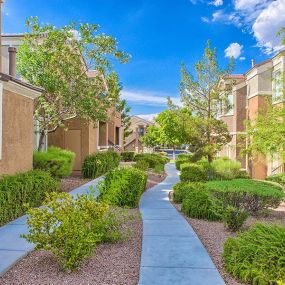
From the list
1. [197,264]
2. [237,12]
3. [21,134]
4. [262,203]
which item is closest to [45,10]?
[21,134]

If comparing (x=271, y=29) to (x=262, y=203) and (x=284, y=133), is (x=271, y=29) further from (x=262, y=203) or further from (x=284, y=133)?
(x=262, y=203)

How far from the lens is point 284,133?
14.5 metres

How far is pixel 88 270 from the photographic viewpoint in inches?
220

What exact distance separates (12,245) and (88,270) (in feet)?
6.50

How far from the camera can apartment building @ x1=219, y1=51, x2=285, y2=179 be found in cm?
2267

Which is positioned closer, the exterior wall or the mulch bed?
the mulch bed

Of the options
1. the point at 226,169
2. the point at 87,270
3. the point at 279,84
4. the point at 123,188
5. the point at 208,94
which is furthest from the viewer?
the point at 208,94

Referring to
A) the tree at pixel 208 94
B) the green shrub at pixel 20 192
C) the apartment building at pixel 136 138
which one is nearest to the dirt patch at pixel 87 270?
the green shrub at pixel 20 192

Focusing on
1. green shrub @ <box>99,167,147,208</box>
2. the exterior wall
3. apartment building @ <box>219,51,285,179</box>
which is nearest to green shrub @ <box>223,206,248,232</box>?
green shrub @ <box>99,167,147,208</box>

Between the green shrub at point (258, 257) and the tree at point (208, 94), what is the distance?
1801 centimetres

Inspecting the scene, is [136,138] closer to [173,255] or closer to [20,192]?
[20,192]

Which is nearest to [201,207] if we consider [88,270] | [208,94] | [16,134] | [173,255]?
[173,255]

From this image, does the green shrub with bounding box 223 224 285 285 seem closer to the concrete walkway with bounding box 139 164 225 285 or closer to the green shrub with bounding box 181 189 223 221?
the concrete walkway with bounding box 139 164 225 285

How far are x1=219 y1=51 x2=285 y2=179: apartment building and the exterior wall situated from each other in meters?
13.0
